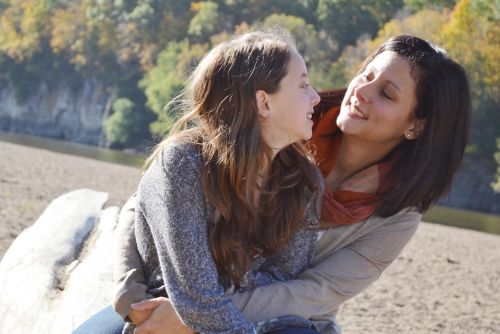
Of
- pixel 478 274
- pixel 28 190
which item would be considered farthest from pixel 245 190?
pixel 28 190

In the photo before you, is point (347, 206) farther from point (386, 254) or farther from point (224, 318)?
point (224, 318)

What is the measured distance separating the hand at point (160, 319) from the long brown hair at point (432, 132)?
3.43ft

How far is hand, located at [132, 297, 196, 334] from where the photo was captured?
3340 millimetres

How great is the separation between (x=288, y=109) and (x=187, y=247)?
68cm

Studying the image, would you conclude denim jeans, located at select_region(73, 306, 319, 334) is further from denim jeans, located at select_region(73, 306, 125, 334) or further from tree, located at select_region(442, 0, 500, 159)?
tree, located at select_region(442, 0, 500, 159)

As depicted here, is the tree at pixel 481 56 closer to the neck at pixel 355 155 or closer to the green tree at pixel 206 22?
the green tree at pixel 206 22

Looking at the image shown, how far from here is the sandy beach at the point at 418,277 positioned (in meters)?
8.65

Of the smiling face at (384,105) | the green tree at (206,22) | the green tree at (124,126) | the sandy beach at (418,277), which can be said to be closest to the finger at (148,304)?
the smiling face at (384,105)

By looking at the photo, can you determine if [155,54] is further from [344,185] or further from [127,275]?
[127,275]

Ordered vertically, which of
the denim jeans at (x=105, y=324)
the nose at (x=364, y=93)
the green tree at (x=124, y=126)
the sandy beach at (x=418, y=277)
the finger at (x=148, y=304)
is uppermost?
the nose at (x=364, y=93)

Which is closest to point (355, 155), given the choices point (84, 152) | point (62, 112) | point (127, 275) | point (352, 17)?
point (127, 275)

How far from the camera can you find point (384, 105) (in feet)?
13.1

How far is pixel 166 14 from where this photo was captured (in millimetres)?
70625

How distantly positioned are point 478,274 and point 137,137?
51534 millimetres
